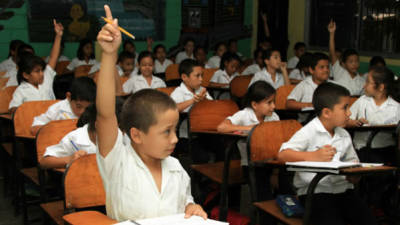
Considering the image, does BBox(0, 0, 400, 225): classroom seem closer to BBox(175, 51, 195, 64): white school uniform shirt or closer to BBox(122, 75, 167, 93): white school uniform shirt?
BBox(122, 75, 167, 93): white school uniform shirt

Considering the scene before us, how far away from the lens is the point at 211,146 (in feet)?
10.2

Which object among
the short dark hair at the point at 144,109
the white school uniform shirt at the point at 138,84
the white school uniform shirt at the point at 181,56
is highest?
the white school uniform shirt at the point at 181,56

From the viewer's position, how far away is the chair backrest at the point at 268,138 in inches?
89.0

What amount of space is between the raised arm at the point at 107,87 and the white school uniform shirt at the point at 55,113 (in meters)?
1.78

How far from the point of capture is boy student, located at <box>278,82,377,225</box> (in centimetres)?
194

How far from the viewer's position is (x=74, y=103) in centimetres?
274

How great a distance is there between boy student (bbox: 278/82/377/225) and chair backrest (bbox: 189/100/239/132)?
3.51 feet

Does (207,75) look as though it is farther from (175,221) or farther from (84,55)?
(175,221)

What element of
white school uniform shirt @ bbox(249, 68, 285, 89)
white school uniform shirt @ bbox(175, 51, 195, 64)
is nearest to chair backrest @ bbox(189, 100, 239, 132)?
white school uniform shirt @ bbox(249, 68, 285, 89)

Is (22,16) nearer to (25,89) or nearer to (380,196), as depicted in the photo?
(25,89)

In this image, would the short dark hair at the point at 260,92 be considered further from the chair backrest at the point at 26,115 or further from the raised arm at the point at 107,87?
the raised arm at the point at 107,87

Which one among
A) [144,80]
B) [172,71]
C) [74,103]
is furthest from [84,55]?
[74,103]

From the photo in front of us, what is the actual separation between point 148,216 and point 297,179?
3.16 feet

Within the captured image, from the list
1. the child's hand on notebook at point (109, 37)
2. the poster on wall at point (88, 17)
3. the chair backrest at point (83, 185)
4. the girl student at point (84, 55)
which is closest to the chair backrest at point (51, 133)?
the chair backrest at point (83, 185)
